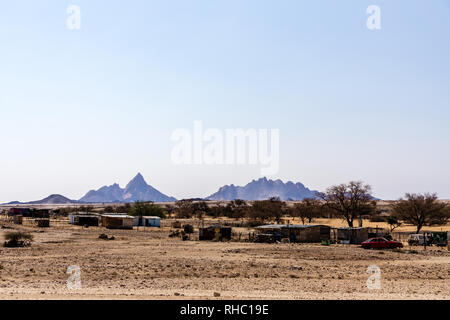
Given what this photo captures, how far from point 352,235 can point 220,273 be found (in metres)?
26.7

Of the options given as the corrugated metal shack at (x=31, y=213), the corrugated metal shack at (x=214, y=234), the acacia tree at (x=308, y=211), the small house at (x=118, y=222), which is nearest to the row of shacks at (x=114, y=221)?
the small house at (x=118, y=222)

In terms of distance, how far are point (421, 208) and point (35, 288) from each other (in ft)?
195

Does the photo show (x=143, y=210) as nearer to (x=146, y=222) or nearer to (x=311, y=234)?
(x=146, y=222)

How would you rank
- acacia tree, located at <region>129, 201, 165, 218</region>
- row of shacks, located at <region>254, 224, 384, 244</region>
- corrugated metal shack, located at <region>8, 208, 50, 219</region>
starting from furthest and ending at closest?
corrugated metal shack, located at <region>8, 208, 50, 219</region>
acacia tree, located at <region>129, 201, 165, 218</region>
row of shacks, located at <region>254, 224, 384, 244</region>

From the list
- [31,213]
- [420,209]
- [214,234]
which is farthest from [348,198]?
[31,213]

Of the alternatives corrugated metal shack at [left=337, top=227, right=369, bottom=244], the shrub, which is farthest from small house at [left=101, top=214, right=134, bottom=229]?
corrugated metal shack at [left=337, top=227, right=369, bottom=244]

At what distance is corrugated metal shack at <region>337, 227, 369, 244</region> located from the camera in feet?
163

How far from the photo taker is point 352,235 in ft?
164

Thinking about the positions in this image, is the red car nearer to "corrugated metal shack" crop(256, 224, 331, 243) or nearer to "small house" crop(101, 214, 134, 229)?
"corrugated metal shack" crop(256, 224, 331, 243)

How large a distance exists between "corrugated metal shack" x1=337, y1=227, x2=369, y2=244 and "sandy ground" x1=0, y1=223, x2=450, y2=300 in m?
8.05

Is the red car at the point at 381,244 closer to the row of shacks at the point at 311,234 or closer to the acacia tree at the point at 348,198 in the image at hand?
the row of shacks at the point at 311,234

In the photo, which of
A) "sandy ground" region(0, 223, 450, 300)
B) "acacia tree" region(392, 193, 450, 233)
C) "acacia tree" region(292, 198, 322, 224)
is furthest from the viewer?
"acacia tree" region(292, 198, 322, 224)

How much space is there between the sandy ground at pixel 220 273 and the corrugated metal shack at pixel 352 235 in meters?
8.05
